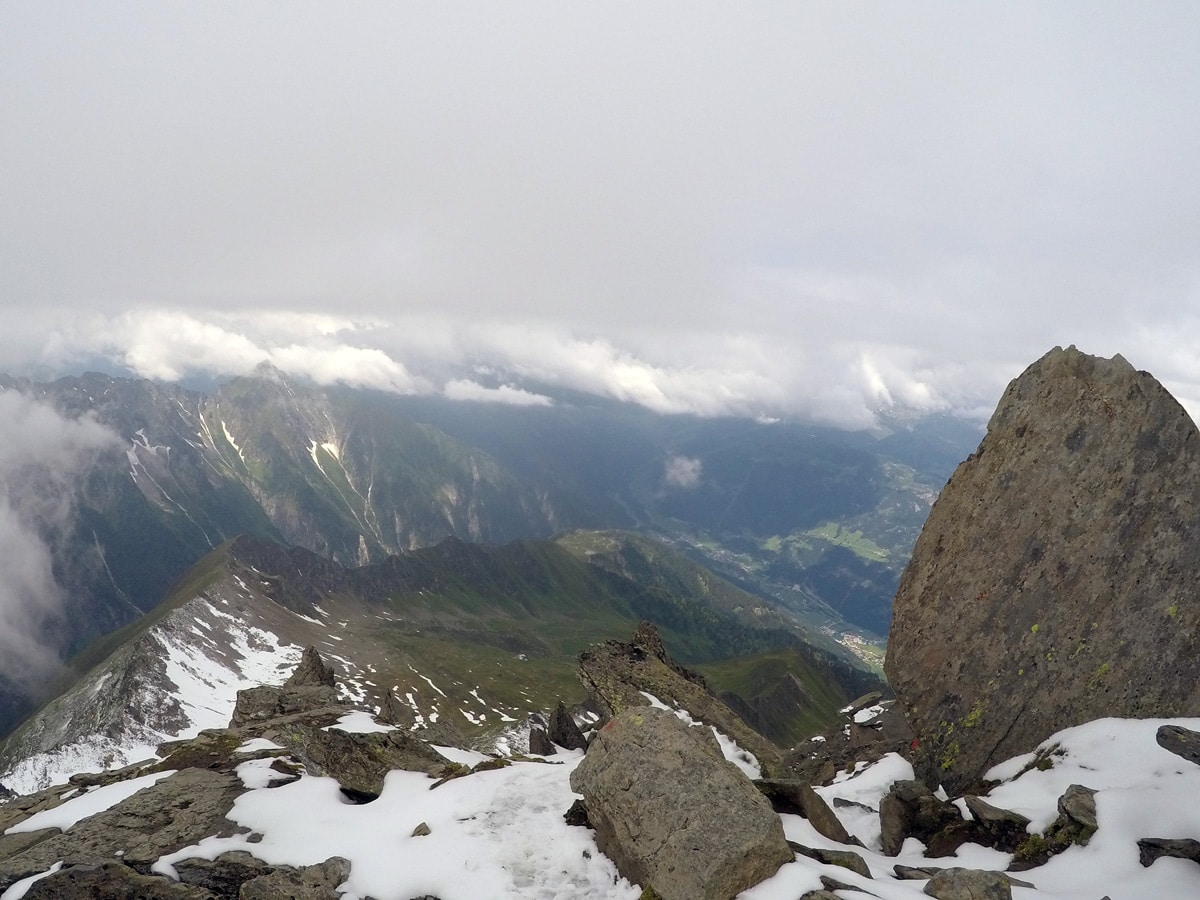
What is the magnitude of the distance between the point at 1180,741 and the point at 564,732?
35.2 metres

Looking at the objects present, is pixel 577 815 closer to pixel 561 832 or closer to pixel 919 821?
pixel 561 832

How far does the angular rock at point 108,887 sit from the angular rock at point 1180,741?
84.3 feet

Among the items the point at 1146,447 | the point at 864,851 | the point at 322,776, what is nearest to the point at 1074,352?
the point at 1146,447

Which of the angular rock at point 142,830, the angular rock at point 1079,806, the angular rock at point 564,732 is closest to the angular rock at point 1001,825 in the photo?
the angular rock at point 1079,806

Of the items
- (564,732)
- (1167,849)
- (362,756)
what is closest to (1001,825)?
(1167,849)

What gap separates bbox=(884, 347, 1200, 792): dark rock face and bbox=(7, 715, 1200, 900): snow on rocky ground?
1682 millimetres

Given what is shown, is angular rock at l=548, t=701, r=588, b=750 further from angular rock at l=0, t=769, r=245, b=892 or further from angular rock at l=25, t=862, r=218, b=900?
angular rock at l=25, t=862, r=218, b=900

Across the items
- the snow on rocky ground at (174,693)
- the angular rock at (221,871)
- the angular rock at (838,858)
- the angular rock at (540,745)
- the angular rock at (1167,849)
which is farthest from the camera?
the snow on rocky ground at (174,693)

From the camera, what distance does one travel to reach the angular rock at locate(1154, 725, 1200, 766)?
17078 millimetres

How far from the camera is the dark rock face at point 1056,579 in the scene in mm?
21938

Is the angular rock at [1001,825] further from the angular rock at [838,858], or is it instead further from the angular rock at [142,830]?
the angular rock at [142,830]

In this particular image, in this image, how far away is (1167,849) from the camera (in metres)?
14.2

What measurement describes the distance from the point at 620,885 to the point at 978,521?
20.4m

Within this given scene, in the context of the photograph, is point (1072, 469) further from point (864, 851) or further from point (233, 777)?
point (233, 777)
